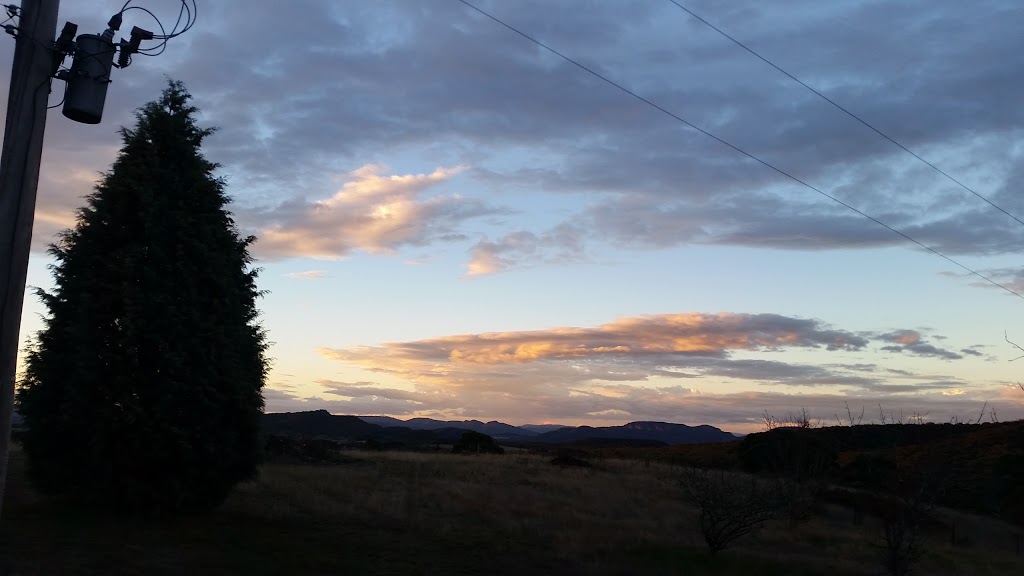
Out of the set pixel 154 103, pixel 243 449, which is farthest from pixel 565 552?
pixel 154 103

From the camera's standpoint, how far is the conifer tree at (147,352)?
14922 millimetres

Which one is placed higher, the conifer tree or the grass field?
the conifer tree

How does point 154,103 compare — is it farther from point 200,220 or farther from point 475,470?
point 475,470

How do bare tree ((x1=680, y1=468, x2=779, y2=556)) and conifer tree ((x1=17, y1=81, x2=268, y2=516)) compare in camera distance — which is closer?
conifer tree ((x1=17, y1=81, x2=268, y2=516))

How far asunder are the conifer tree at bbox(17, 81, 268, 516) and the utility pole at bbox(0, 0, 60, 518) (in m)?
8.16

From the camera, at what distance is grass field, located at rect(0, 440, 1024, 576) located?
13.1m

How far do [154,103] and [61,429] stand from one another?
21.9ft

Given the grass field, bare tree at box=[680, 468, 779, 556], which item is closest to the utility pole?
the grass field

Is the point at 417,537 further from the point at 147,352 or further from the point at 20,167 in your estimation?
the point at 20,167

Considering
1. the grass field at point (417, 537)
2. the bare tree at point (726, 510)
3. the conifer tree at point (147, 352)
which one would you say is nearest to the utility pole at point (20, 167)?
the grass field at point (417, 537)

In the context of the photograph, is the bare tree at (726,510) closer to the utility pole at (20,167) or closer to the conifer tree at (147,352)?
the conifer tree at (147,352)

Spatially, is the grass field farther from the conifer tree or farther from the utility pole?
the utility pole

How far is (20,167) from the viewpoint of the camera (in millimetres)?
7086

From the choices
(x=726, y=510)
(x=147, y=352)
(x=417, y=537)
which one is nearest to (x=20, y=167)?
(x=147, y=352)
